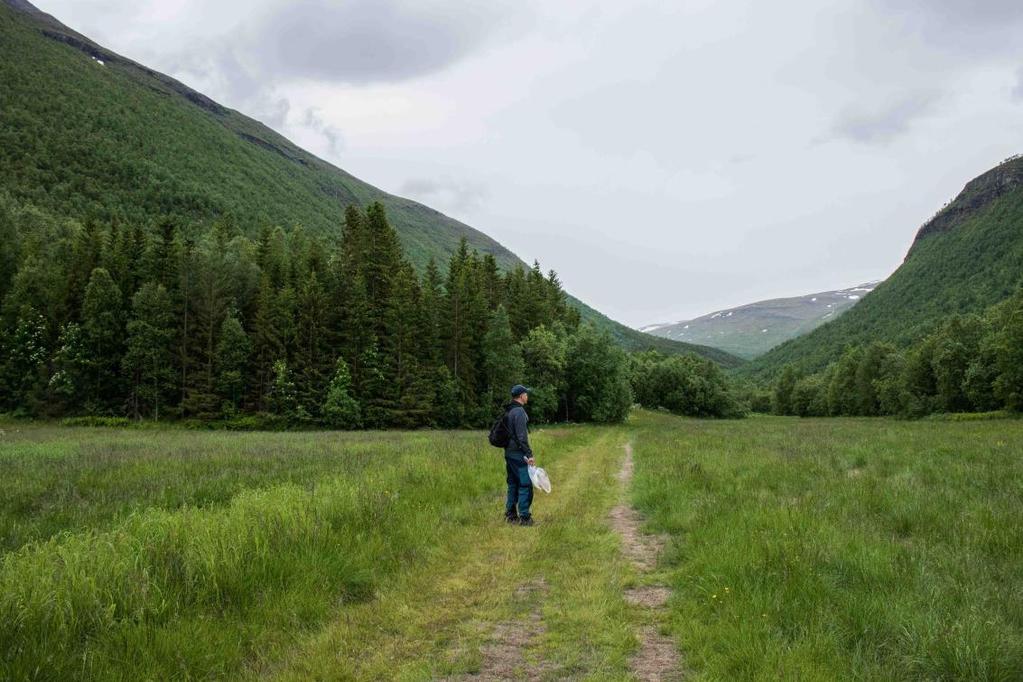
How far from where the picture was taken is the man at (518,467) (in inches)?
411

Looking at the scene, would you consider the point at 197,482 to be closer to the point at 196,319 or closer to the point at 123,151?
the point at 196,319

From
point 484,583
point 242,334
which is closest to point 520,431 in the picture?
point 484,583

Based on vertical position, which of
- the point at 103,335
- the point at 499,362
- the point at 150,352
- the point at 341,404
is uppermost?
the point at 103,335

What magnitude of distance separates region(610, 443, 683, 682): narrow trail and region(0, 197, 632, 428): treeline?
41.0 meters

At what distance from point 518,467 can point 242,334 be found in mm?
44459

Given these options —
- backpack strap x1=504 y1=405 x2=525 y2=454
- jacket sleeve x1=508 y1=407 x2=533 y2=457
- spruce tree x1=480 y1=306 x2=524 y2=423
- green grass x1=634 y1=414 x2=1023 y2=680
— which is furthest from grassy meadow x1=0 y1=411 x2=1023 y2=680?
spruce tree x1=480 y1=306 x2=524 y2=423

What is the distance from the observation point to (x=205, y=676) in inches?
178

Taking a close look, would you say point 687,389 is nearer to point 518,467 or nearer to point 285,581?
point 518,467

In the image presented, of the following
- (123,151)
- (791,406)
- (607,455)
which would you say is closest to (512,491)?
(607,455)

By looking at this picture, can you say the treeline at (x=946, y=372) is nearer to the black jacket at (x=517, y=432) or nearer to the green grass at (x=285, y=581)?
the black jacket at (x=517, y=432)

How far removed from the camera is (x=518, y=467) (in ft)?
35.6

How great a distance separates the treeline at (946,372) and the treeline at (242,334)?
52948 mm

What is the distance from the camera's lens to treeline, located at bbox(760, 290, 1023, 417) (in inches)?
2334

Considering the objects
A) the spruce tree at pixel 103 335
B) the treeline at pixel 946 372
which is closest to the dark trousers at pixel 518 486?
the spruce tree at pixel 103 335
